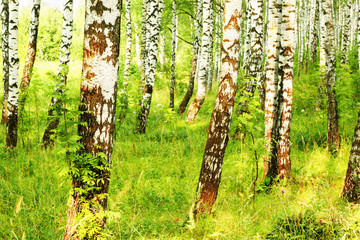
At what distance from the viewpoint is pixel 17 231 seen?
3.48m

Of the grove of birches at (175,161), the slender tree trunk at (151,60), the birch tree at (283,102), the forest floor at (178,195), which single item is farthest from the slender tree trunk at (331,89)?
the slender tree trunk at (151,60)

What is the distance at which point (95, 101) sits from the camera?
9.36 ft

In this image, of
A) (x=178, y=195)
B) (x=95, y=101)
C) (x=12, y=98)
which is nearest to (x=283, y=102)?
(x=178, y=195)


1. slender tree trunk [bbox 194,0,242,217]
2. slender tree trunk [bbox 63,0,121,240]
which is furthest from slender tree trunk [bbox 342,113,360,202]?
slender tree trunk [bbox 63,0,121,240]

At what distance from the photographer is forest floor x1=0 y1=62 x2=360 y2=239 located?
127 inches

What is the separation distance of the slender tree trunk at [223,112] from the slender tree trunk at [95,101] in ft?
4.74

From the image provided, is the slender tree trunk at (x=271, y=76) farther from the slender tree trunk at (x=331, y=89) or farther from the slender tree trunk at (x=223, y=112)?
the slender tree trunk at (x=331, y=89)

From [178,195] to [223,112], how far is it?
179 cm

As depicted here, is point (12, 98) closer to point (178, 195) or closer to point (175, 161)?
point (175, 161)

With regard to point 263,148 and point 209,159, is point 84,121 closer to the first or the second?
point 209,159

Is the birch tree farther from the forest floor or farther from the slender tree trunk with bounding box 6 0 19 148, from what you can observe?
the slender tree trunk with bounding box 6 0 19 148

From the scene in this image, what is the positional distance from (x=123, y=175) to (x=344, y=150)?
16.5ft

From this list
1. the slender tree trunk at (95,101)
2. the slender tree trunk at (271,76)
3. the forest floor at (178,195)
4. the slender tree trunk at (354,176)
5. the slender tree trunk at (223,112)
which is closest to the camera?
the slender tree trunk at (95,101)

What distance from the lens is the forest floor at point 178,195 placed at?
3.22m
